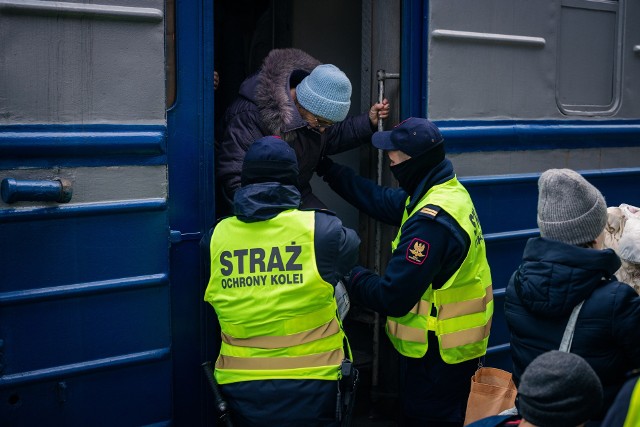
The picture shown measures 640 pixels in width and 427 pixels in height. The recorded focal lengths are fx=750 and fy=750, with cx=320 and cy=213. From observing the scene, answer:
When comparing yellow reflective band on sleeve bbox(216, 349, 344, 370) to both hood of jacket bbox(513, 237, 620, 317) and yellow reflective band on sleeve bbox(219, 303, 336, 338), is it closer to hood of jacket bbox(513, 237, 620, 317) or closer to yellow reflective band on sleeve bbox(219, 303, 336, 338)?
yellow reflective band on sleeve bbox(219, 303, 336, 338)

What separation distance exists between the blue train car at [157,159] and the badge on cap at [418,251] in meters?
0.70

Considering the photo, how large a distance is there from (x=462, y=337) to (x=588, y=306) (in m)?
0.80

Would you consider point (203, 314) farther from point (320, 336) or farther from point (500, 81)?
point (500, 81)

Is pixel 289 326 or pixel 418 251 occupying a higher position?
pixel 418 251

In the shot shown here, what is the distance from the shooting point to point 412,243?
2463 millimetres

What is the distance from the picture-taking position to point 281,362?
2301mm

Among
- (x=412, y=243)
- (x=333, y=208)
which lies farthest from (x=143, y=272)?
(x=333, y=208)

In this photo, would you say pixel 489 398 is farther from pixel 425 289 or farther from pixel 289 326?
pixel 289 326

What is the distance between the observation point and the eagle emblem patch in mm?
2447

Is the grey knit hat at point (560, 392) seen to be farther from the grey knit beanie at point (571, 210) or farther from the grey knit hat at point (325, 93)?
the grey knit hat at point (325, 93)

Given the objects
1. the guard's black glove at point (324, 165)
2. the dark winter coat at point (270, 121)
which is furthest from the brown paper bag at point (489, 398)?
the guard's black glove at point (324, 165)

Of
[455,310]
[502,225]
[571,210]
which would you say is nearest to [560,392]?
[571,210]

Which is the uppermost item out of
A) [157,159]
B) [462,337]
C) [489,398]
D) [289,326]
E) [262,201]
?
[157,159]

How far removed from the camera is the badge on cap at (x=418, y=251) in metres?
2.45
